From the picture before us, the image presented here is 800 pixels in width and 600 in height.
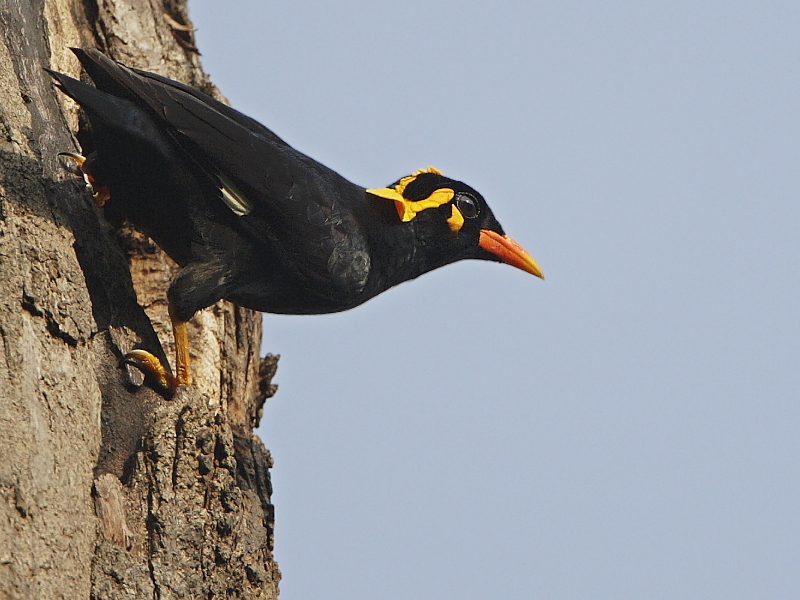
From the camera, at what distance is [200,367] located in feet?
18.4

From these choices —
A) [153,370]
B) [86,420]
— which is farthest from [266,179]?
[86,420]

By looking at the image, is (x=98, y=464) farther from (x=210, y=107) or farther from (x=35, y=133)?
(x=210, y=107)

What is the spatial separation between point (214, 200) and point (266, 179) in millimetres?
272

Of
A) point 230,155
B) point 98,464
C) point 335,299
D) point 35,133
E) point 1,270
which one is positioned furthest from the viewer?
point 335,299

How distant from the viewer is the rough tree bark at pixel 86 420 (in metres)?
3.56

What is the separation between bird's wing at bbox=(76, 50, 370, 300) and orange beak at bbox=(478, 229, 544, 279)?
101 cm

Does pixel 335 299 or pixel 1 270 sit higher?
pixel 335 299

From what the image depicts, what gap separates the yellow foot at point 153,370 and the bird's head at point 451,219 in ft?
5.53

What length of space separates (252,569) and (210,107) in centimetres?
220

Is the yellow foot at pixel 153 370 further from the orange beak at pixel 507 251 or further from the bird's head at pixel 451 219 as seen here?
the orange beak at pixel 507 251

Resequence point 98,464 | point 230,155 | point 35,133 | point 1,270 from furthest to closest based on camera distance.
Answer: point 230,155, point 35,133, point 98,464, point 1,270

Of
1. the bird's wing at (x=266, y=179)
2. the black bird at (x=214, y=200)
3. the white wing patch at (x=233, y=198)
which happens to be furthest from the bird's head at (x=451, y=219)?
the white wing patch at (x=233, y=198)

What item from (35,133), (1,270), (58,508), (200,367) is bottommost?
(58,508)

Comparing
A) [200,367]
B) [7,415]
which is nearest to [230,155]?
[200,367]
